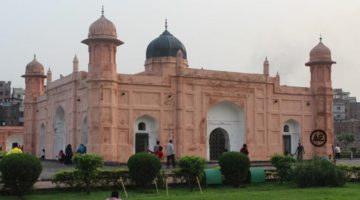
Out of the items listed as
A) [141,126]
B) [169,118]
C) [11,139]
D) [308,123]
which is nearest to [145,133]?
[141,126]

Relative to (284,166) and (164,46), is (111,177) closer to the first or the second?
(284,166)

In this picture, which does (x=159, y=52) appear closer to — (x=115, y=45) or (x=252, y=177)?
(x=115, y=45)

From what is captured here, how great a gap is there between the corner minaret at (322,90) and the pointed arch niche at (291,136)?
1244 millimetres

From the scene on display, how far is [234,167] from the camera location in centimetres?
1994

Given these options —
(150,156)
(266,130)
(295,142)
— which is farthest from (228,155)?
(295,142)

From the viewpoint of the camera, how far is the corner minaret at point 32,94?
39.3 metres

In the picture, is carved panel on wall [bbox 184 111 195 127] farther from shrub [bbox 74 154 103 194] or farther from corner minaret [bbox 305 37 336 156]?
shrub [bbox 74 154 103 194]

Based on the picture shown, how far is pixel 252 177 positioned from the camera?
828 inches

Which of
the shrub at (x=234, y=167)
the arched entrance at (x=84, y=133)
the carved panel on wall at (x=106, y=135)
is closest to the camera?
the shrub at (x=234, y=167)

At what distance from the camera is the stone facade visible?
28938mm

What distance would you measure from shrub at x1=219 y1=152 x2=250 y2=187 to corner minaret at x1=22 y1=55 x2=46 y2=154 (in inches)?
884

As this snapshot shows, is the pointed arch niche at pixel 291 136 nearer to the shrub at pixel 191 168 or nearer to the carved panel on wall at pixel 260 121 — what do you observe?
the carved panel on wall at pixel 260 121

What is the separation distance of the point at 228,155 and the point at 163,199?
17.0 ft

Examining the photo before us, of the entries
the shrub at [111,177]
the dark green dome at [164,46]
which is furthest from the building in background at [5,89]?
the shrub at [111,177]
